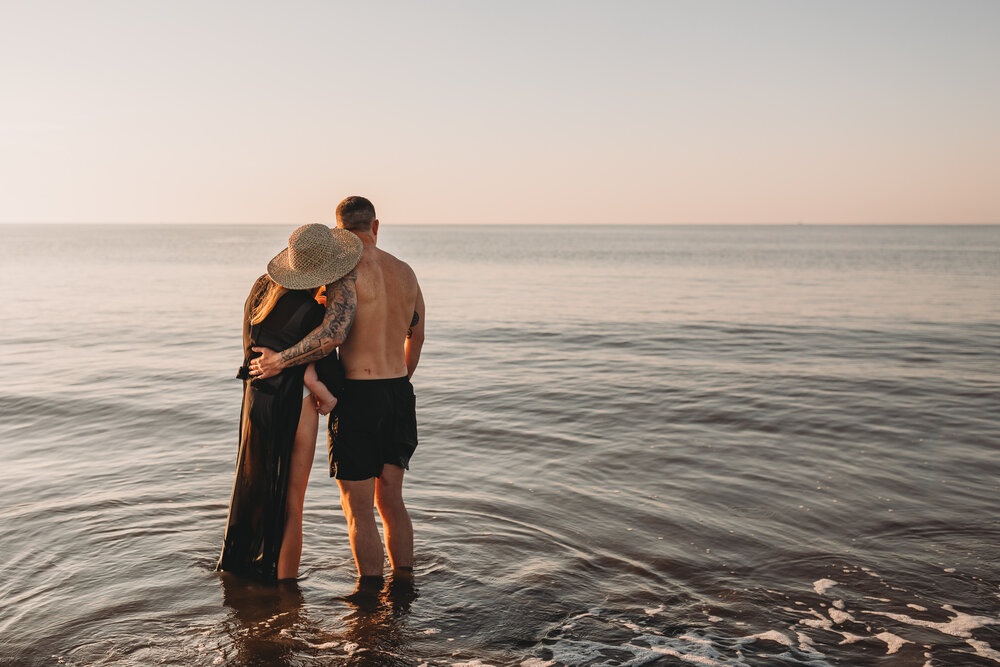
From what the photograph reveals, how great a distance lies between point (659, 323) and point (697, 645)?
16981 millimetres

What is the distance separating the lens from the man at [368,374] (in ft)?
15.4

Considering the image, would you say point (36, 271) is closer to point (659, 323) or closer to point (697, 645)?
point (659, 323)

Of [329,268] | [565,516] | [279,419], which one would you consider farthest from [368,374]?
[565,516]

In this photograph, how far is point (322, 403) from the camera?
4820 mm

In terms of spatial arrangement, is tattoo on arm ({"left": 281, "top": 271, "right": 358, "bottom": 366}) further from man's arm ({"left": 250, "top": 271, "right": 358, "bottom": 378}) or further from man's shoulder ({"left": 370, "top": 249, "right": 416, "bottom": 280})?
man's shoulder ({"left": 370, "top": 249, "right": 416, "bottom": 280})

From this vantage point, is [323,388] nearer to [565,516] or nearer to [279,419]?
[279,419]

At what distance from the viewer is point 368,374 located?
15.9 feet

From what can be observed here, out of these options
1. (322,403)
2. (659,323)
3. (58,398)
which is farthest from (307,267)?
(659,323)

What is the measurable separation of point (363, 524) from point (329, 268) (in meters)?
1.71

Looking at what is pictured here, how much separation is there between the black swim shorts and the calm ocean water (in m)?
0.86

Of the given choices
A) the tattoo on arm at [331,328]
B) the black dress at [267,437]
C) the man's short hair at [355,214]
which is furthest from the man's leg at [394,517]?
the man's short hair at [355,214]

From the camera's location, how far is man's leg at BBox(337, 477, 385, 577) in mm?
4895

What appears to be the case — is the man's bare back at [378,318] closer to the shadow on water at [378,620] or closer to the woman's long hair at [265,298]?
the woman's long hair at [265,298]

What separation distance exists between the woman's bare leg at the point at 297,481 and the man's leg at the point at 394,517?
507mm
